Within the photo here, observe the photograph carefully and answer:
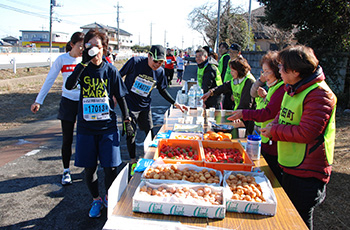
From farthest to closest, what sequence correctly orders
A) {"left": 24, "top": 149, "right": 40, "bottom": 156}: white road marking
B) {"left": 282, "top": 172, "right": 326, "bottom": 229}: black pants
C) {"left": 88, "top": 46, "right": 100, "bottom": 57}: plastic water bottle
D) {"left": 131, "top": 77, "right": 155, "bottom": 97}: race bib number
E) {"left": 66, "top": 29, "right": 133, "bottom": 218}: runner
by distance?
1. {"left": 24, "top": 149, "right": 40, "bottom": 156}: white road marking
2. {"left": 131, "top": 77, "right": 155, "bottom": 97}: race bib number
3. {"left": 66, "top": 29, "right": 133, "bottom": 218}: runner
4. {"left": 88, "top": 46, "right": 100, "bottom": 57}: plastic water bottle
5. {"left": 282, "top": 172, "right": 326, "bottom": 229}: black pants

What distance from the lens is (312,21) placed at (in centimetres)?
968

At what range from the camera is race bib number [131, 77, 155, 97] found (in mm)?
4117

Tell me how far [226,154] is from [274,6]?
31.3ft

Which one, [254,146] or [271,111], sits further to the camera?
[271,111]

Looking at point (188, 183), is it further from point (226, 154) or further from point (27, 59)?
point (27, 59)

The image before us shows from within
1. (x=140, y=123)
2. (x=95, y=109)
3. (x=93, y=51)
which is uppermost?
(x=93, y=51)

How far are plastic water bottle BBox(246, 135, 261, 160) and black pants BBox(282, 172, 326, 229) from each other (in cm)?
45

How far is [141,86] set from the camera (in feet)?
13.6

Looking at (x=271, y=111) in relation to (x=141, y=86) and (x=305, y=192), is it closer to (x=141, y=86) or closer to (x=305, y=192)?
(x=305, y=192)

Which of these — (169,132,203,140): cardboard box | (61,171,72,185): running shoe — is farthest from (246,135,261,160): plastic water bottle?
(61,171,72,185): running shoe

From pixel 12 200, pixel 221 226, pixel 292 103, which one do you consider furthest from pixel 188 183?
pixel 12 200

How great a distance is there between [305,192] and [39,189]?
332 cm

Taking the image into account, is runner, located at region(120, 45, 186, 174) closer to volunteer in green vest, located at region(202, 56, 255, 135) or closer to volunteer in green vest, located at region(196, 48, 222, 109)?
volunteer in green vest, located at region(202, 56, 255, 135)

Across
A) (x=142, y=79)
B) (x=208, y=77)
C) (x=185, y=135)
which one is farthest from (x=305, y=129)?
(x=208, y=77)
